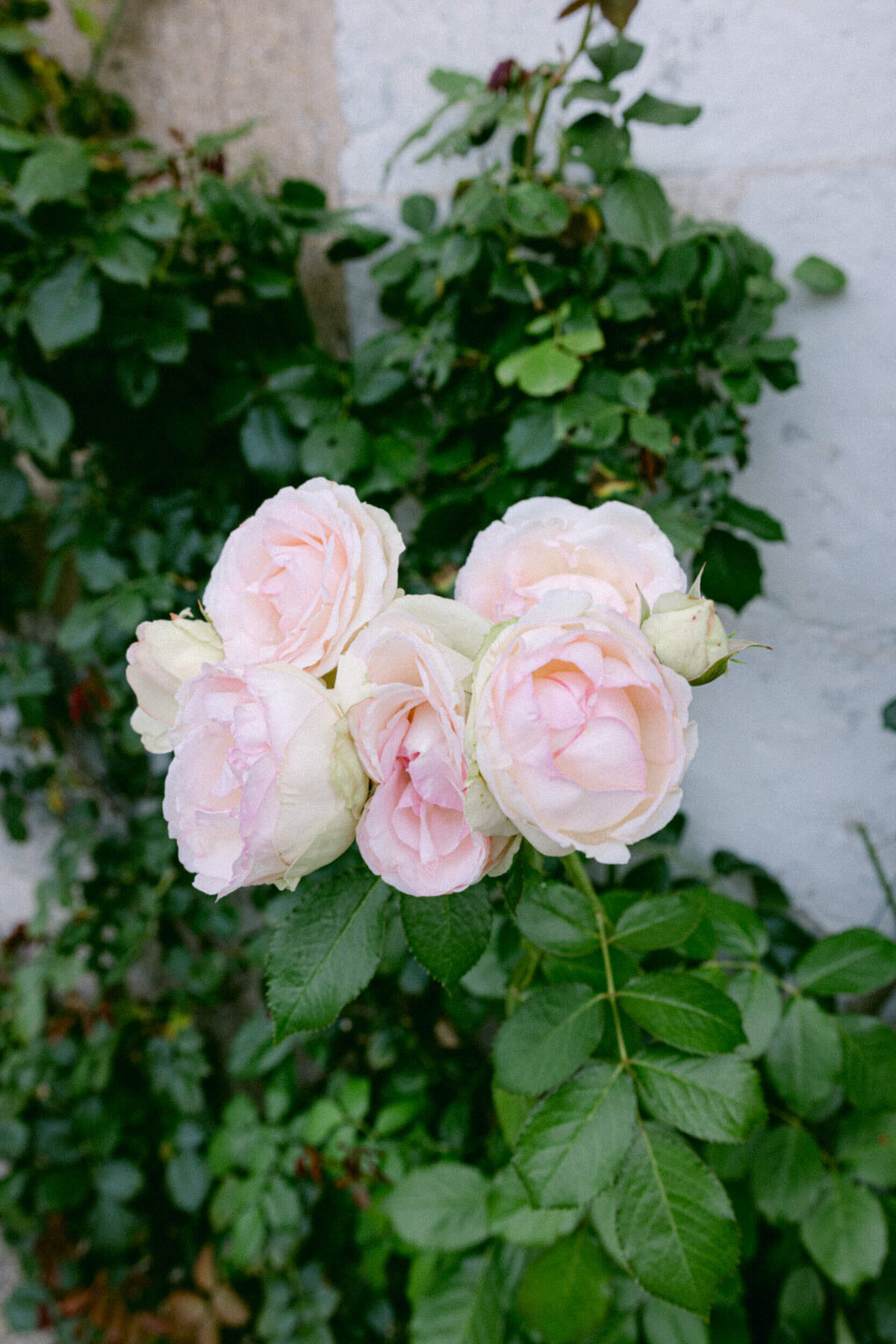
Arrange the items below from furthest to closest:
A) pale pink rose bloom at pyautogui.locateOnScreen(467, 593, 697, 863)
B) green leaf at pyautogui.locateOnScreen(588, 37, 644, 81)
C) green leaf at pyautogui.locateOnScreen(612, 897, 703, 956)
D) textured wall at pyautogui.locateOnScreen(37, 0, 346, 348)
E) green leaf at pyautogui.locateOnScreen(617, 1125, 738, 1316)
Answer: textured wall at pyautogui.locateOnScreen(37, 0, 346, 348) → green leaf at pyautogui.locateOnScreen(588, 37, 644, 81) → green leaf at pyautogui.locateOnScreen(612, 897, 703, 956) → green leaf at pyautogui.locateOnScreen(617, 1125, 738, 1316) → pale pink rose bloom at pyautogui.locateOnScreen(467, 593, 697, 863)

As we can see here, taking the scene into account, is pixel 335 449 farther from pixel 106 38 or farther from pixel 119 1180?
pixel 119 1180

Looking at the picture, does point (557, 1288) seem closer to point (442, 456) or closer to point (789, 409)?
point (442, 456)

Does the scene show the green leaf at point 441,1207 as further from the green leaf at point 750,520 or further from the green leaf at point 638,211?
the green leaf at point 638,211

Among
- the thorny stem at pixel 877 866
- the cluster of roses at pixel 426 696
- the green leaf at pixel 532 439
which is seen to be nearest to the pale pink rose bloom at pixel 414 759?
the cluster of roses at pixel 426 696

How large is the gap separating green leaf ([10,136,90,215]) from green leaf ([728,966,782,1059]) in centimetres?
118

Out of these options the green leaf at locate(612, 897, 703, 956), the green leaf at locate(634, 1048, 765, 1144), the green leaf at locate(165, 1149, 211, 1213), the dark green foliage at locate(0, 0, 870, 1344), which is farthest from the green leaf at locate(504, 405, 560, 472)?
the green leaf at locate(165, 1149, 211, 1213)

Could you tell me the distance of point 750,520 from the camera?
2.75 feet

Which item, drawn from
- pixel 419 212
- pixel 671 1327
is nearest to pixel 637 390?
pixel 419 212

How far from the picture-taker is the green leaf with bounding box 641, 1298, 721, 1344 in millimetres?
793

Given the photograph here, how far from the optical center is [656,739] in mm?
380

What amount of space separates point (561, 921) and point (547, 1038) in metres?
0.09

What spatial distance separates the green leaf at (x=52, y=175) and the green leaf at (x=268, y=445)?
1.01 ft

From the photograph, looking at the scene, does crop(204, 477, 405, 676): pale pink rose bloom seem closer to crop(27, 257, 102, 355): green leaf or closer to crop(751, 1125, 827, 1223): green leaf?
crop(27, 257, 102, 355): green leaf

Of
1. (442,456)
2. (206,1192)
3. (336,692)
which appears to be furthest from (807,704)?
(206,1192)
